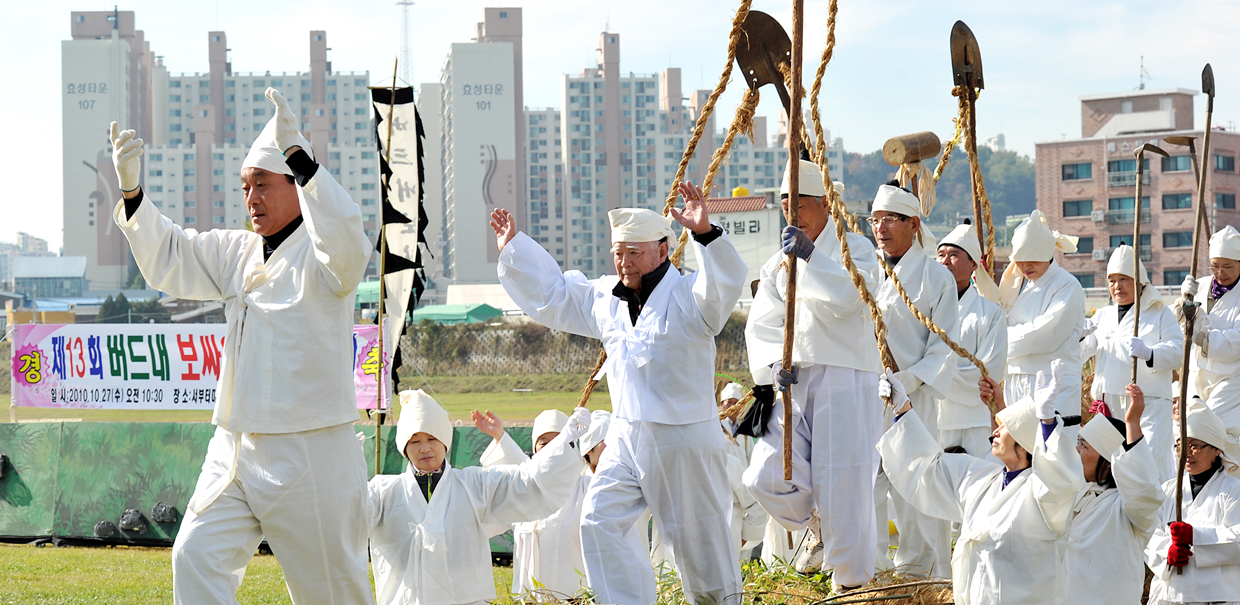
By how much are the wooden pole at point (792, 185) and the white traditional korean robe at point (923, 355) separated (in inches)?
35.3

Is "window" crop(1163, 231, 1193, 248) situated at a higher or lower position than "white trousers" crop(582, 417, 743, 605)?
higher

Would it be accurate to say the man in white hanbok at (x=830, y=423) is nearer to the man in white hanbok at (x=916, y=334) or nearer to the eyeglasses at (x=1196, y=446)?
the man in white hanbok at (x=916, y=334)

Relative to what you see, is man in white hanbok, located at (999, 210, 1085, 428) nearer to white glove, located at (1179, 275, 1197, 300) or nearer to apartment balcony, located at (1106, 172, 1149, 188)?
white glove, located at (1179, 275, 1197, 300)

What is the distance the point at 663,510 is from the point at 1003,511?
135 centimetres

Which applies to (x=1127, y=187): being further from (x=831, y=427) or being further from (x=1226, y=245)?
(x=831, y=427)

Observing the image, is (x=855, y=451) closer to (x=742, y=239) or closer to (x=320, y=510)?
(x=320, y=510)

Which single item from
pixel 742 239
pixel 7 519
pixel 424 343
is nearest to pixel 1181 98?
pixel 742 239

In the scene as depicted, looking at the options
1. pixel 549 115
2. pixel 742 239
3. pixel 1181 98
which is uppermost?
pixel 549 115

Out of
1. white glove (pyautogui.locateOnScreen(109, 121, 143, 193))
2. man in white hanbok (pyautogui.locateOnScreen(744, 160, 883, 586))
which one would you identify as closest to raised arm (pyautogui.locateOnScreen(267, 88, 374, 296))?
white glove (pyautogui.locateOnScreen(109, 121, 143, 193))

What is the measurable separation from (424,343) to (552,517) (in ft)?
114

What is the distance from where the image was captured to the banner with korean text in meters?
13.1

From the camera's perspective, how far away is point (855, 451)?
217 inches

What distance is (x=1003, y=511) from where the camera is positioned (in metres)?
4.75

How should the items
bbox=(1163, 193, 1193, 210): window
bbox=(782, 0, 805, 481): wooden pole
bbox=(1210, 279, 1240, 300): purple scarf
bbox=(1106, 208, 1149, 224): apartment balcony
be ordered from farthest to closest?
bbox=(1163, 193, 1193, 210): window < bbox=(1106, 208, 1149, 224): apartment balcony < bbox=(1210, 279, 1240, 300): purple scarf < bbox=(782, 0, 805, 481): wooden pole
